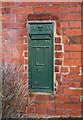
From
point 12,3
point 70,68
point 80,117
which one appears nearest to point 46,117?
point 80,117

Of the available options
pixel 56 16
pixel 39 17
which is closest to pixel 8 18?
pixel 39 17

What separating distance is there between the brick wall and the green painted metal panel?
2.8 inches

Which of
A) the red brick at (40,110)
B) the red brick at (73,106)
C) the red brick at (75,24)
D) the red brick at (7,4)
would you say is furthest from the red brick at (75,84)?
the red brick at (7,4)

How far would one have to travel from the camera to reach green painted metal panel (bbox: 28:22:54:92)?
4.59 m

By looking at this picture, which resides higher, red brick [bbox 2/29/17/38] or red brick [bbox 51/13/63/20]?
red brick [bbox 51/13/63/20]

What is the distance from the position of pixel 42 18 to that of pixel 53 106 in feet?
4.10

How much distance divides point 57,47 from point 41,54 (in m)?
0.25

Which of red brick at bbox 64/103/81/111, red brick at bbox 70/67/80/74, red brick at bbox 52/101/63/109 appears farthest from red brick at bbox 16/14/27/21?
red brick at bbox 64/103/81/111

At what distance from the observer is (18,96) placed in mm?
4371

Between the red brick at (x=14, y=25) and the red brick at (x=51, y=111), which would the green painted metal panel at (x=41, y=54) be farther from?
the red brick at (x=51, y=111)

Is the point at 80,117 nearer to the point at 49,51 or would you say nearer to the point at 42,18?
the point at 49,51

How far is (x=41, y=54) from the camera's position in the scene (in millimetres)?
4613

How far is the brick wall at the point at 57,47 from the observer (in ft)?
14.9

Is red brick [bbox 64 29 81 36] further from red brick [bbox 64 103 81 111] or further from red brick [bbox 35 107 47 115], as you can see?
red brick [bbox 35 107 47 115]
